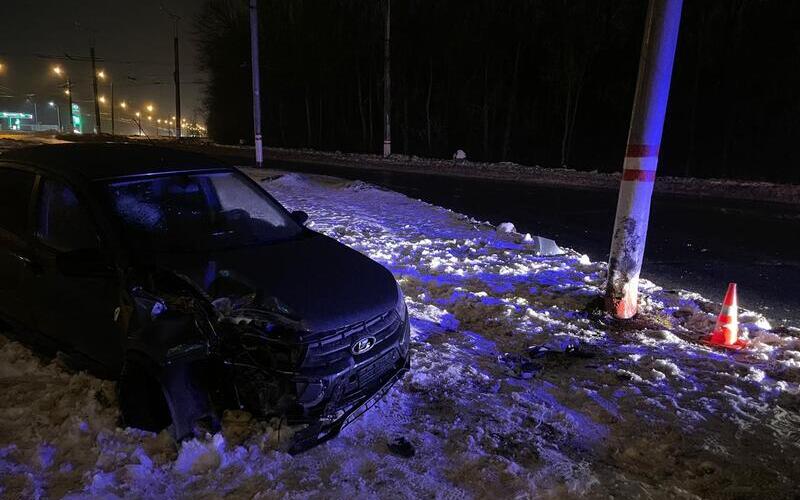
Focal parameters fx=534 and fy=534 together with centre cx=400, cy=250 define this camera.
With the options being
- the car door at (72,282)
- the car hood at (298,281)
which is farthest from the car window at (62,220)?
the car hood at (298,281)

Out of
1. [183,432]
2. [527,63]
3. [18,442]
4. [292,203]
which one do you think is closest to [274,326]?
[183,432]

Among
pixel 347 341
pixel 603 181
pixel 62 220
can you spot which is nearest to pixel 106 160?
pixel 62 220

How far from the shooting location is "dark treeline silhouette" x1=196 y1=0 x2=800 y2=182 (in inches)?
835

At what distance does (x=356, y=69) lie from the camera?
1542 inches

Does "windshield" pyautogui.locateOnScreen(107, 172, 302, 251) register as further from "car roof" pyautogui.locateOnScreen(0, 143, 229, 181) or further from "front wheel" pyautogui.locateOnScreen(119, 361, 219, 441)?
"front wheel" pyautogui.locateOnScreen(119, 361, 219, 441)

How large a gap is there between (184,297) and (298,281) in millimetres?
671

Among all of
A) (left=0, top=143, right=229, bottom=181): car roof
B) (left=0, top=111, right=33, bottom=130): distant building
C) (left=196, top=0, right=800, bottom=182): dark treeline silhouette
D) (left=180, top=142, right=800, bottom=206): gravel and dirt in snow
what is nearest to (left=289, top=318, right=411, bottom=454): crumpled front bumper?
(left=0, top=143, right=229, bottom=181): car roof

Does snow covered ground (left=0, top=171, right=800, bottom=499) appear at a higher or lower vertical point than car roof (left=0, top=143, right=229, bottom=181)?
lower

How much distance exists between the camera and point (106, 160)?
13.1ft

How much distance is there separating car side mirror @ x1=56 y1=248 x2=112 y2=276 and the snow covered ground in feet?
2.82

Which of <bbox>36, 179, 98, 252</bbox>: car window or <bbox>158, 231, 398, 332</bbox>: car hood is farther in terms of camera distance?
<bbox>36, 179, 98, 252</bbox>: car window

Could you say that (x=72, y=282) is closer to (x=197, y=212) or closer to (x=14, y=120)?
(x=197, y=212)

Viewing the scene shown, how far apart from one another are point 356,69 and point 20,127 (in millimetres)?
90632

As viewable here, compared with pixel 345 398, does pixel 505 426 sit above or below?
below
